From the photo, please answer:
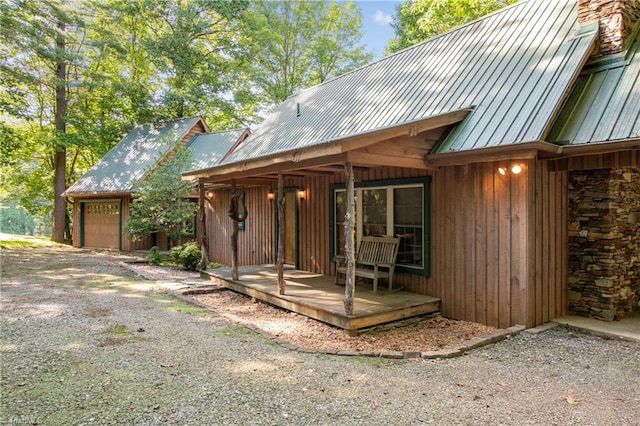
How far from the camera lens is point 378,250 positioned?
6.88m

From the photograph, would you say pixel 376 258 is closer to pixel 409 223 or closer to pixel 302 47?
pixel 409 223

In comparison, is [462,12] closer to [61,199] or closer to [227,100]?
[227,100]

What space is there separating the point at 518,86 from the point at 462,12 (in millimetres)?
10099

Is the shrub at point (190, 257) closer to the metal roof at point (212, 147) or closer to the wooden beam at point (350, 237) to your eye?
the metal roof at point (212, 147)

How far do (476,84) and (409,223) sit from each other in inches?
98.5

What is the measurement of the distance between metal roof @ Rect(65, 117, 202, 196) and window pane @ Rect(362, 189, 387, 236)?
32.8ft

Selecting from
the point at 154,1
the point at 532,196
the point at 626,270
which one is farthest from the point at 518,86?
the point at 154,1

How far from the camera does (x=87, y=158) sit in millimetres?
22250

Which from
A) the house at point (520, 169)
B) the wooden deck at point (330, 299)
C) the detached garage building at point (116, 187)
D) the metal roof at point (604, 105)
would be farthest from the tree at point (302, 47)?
the metal roof at point (604, 105)

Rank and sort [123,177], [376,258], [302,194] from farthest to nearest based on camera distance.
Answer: [123,177], [302,194], [376,258]

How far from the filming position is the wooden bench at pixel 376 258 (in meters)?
6.39

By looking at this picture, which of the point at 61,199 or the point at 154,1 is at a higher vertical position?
the point at 154,1

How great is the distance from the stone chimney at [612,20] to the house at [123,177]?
11.8 meters

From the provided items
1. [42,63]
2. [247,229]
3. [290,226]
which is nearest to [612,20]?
[290,226]
